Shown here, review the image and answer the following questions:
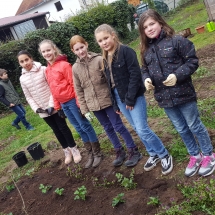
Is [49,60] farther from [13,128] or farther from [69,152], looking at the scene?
[13,128]

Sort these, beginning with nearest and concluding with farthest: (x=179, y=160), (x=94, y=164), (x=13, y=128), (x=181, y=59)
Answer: (x=181, y=59)
(x=179, y=160)
(x=94, y=164)
(x=13, y=128)

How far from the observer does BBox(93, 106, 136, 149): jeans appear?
12.2ft

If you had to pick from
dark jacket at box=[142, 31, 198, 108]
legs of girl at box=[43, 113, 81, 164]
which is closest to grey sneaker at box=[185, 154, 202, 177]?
dark jacket at box=[142, 31, 198, 108]

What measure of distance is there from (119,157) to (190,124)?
1.49m

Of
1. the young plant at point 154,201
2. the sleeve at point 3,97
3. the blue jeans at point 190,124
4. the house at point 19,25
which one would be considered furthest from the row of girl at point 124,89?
the house at point 19,25

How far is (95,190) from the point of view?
3.67m

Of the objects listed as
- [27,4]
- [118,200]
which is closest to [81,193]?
[118,200]

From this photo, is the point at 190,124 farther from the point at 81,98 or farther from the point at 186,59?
the point at 81,98

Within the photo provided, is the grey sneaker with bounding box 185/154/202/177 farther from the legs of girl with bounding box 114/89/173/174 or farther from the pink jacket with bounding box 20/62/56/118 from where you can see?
the pink jacket with bounding box 20/62/56/118

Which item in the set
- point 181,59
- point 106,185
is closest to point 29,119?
point 106,185

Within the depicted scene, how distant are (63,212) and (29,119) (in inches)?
248

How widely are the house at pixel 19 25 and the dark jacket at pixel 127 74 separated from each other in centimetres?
2335

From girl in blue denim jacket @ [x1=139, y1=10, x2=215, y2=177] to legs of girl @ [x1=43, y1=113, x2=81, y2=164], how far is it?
1.99 metres

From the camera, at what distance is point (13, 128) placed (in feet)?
29.8
